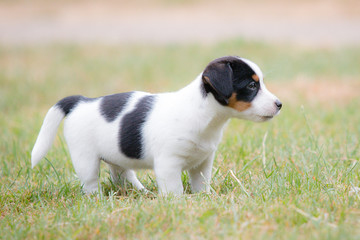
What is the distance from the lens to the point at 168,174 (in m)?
3.57

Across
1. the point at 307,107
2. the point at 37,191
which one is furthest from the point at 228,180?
the point at 307,107

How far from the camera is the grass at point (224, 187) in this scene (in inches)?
114

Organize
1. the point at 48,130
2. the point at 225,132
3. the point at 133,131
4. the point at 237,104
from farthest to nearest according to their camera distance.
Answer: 1. the point at 225,132
2. the point at 48,130
3. the point at 133,131
4. the point at 237,104

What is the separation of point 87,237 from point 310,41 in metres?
10.8

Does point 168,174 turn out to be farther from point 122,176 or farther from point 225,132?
point 225,132

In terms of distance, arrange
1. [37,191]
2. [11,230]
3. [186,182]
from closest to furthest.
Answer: [11,230], [37,191], [186,182]

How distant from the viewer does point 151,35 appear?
47.1ft

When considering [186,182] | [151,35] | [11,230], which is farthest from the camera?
[151,35]

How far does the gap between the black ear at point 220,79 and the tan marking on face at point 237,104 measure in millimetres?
39

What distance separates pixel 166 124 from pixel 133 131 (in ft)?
0.94

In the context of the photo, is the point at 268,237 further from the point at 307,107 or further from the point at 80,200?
the point at 307,107

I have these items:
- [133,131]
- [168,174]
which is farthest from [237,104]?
[133,131]

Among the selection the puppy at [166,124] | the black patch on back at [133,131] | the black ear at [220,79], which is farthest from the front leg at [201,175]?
the black ear at [220,79]

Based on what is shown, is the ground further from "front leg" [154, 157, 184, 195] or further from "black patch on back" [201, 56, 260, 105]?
"black patch on back" [201, 56, 260, 105]
